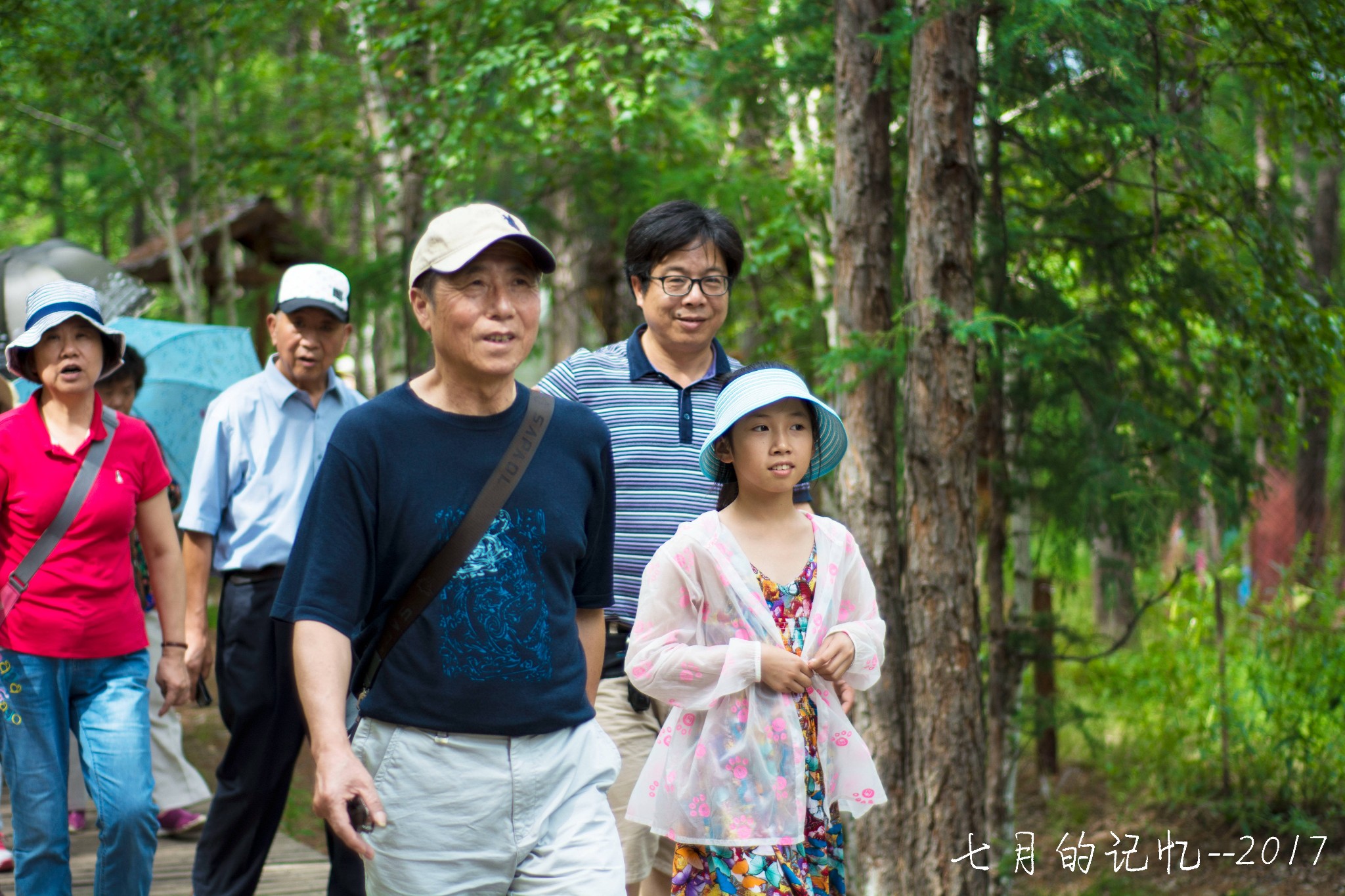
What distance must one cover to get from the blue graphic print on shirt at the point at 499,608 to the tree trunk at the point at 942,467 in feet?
11.5

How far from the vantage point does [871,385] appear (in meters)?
6.89

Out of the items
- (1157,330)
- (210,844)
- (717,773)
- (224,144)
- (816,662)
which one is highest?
(224,144)

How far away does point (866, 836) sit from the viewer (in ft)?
21.8

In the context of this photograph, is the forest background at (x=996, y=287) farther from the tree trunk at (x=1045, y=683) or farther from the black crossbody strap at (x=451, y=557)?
the black crossbody strap at (x=451, y=557)

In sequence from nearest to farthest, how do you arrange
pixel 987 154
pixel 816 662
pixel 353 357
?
pixel 816 662, pixel 987 154, pixel 353 357

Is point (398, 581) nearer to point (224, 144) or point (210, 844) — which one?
point (210, 844)

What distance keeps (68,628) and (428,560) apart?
2005 millimetres

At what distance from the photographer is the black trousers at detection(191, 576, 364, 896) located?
14.1ft

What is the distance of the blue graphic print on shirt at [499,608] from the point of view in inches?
95.0

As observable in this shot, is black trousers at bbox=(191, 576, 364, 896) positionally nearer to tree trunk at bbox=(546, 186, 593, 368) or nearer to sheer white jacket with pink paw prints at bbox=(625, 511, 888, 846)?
sheer white jacket with pink paw prints at bbox=(625, 511, 888, 846)

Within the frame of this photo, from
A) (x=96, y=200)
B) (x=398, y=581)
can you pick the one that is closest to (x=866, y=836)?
(x=398, y=581)

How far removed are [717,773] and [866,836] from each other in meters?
3.84

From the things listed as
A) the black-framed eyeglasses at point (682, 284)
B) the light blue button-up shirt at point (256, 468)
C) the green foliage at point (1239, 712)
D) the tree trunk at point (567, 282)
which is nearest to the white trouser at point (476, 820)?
the black-framed eyeglasses at point (682, 284)

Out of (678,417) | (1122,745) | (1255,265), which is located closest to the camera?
(678,417)
